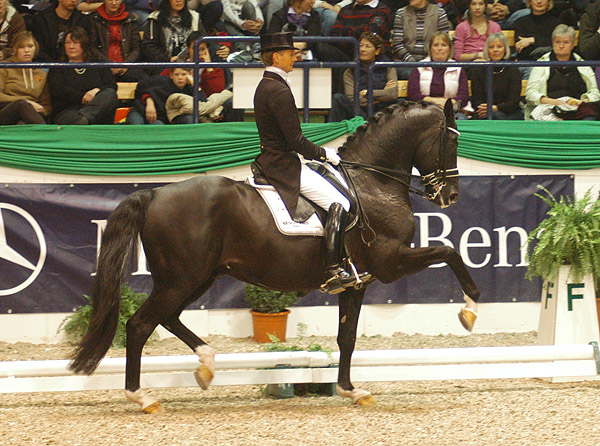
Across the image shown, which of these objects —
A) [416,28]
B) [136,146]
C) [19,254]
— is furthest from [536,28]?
[19,254]

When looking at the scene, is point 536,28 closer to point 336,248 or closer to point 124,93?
point 124,93

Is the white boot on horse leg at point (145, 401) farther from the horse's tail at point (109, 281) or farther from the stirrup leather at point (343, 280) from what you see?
the stirrup leather at point (343, 280)

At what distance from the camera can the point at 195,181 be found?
586cm

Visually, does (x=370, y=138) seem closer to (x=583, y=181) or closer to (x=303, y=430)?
(x=303, y=430)

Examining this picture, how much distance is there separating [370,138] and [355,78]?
8.09 feet

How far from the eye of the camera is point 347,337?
20.1 feet

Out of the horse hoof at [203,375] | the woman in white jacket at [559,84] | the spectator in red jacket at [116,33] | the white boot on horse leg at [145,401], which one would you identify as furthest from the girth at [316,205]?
the spectator in red jacket at [116,33]

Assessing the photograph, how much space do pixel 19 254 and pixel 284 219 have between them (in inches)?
140

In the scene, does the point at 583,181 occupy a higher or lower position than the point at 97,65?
lower

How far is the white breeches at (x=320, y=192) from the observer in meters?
5.88

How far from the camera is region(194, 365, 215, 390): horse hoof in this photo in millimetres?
5738

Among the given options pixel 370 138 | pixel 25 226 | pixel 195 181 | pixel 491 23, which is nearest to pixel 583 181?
pixel 491 23

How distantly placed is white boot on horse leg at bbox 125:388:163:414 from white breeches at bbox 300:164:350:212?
173 cm

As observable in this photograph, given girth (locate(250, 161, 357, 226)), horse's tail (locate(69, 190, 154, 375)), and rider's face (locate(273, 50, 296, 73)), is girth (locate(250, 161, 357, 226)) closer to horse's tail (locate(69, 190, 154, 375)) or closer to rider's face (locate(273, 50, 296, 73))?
rider's face (locate(273, 50, 296, 73))
